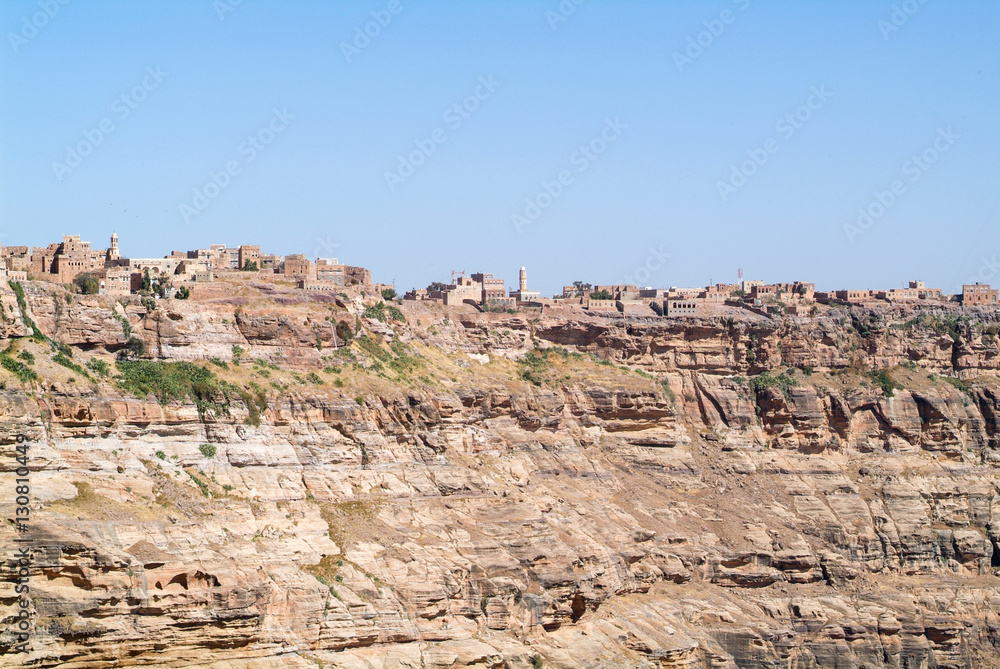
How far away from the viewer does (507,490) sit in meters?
83.5

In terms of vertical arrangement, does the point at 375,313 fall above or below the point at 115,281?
below

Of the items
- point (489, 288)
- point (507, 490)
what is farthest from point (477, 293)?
point (507, 490)

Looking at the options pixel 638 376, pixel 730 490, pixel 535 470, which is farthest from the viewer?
pixel 638 376

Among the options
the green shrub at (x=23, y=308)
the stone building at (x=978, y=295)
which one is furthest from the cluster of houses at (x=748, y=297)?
the green shrub at (x=23, y=308)

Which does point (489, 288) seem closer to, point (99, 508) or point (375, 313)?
point (375, 313)

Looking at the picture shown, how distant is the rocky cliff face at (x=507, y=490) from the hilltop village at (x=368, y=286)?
365cm

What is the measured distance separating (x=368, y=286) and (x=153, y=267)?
15.2 m

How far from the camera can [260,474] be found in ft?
243

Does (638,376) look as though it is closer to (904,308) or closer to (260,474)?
(904,308)

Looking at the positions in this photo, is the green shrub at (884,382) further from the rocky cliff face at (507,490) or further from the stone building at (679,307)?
the stone building at (679,307)

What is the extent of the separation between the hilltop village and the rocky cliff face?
12.0 feet

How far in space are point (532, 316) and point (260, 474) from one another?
35.8 metres

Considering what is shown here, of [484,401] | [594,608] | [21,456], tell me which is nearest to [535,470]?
[484,401]

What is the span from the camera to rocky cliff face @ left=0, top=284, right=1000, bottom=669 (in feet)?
205
